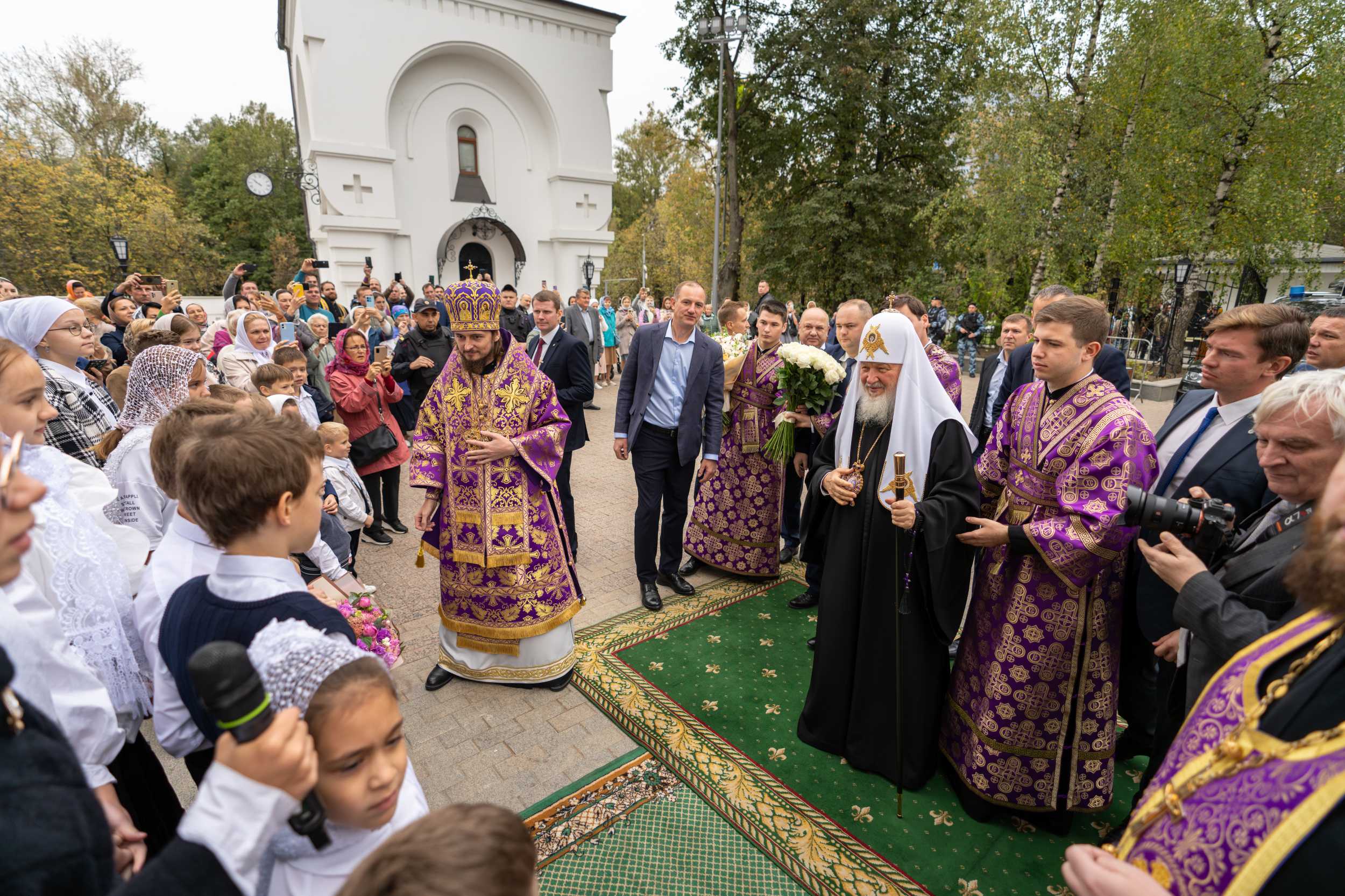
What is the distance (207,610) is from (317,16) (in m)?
22.4

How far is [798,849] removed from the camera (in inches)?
114

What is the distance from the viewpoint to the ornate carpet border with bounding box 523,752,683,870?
2.95 meters

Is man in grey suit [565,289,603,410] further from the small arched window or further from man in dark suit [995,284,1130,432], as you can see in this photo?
Result: the small arched window

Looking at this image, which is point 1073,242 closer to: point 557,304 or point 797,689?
point 557,304

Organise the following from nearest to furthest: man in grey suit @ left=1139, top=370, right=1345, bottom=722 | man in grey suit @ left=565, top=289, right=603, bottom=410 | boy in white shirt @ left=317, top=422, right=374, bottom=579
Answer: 1. man in grey suit @ left=1139, top=370, right=1345, bottom=722
2. boy in white shirt @ left=317, top=422, right=374, bottom=579
3. man in grey suit @ left=565, top=289, right=603, bottom=410

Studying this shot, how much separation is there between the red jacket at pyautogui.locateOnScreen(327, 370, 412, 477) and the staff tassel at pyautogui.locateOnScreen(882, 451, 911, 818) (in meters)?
4.54

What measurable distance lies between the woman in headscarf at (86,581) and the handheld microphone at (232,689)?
100 centimetres

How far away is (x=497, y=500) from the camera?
3723 mm

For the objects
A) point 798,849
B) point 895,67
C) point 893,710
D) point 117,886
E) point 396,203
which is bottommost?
point 798,849

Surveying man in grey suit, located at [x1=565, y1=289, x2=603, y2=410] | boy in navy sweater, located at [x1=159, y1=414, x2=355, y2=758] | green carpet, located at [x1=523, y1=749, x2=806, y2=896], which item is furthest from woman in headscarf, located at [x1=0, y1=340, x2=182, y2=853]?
man in grey suit, located at [x1=565, y1=289, x2=603, y2=410]

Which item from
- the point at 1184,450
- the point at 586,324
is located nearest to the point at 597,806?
the point at 1184,450

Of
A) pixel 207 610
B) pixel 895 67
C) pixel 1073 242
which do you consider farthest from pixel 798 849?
pixel 895 67

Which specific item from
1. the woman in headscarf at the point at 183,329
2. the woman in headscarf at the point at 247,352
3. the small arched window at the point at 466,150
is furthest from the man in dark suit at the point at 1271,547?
the small arched window at the point at 466,150

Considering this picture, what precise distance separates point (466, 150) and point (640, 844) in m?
23.7
